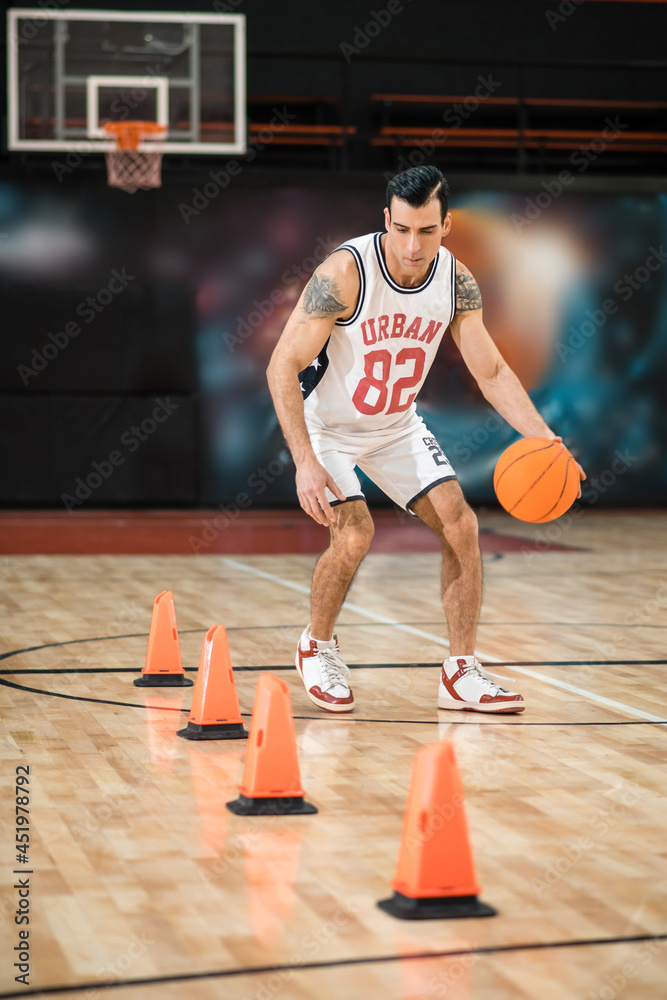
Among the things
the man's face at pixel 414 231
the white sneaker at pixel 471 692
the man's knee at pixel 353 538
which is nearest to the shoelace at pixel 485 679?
the white sneaker at pixel 471 692

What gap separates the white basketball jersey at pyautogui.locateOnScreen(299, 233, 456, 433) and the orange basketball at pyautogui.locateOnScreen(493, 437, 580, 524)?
433 millimetres

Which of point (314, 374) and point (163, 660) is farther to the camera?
point (163, 660)

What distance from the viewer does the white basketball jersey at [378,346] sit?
444cm

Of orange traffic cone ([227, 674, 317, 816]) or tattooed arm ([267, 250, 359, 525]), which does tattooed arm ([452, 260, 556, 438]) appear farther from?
orange traffic cone ([227, 674, 317, 816])

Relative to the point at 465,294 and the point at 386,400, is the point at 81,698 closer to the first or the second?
the point at 386,400

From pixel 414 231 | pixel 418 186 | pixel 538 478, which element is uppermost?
→ pixel 418 186

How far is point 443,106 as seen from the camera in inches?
656

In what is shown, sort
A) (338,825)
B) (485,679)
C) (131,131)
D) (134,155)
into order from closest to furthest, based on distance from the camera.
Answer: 1. (338,825)
2. (485,679)
3. (131,131)
4. (134,155)

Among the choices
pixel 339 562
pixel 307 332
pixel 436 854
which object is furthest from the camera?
pixel 339 562

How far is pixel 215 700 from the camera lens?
409cm

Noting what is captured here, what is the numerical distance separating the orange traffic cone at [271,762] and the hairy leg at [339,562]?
1393 mm

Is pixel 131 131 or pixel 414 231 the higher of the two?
pixel 131 131

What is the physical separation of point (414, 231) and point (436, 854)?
2.32 m

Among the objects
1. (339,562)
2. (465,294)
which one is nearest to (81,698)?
(339,562)
